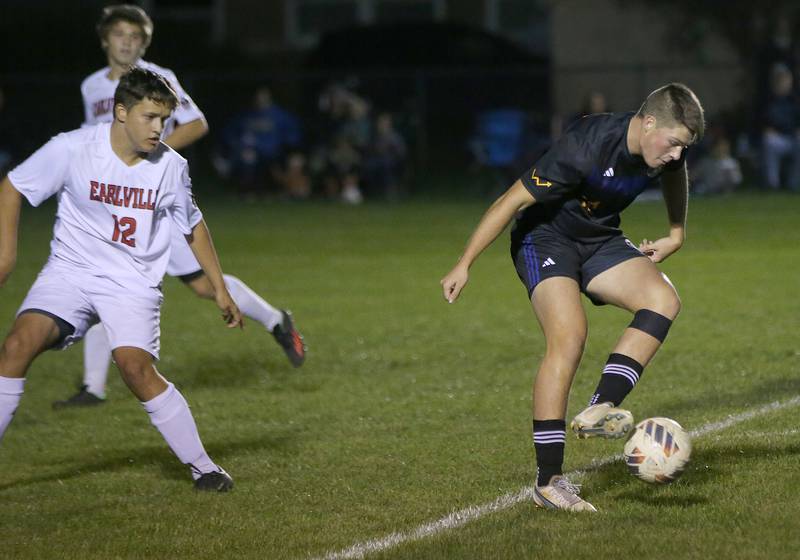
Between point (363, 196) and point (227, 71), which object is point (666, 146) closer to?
point (363, 196)

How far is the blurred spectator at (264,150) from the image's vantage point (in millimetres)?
22797

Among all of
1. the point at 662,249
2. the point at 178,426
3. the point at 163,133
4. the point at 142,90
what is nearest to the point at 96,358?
the point at 163,133

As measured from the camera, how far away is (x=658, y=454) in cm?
518

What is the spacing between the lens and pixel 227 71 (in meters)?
30.6

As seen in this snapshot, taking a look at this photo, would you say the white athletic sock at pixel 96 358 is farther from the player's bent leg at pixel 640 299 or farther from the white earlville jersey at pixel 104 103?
the player's bent leg at pixel 640 299

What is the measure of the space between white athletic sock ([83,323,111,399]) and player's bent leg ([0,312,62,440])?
2193 mm

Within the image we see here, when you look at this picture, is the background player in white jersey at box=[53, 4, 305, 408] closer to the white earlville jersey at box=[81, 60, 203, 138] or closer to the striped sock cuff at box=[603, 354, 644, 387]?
the white earlville jersey at box=[81, 60, 203, 138]

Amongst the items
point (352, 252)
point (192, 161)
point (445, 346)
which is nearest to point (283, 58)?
point (192, 161)

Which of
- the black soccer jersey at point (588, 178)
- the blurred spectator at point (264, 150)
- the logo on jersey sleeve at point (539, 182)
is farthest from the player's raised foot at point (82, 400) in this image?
the blurred spectator at point (264, 150)

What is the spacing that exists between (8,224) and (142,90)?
2.73 ft

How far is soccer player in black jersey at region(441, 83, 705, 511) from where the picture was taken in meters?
5.22

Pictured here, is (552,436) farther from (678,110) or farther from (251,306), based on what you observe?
(251,306)

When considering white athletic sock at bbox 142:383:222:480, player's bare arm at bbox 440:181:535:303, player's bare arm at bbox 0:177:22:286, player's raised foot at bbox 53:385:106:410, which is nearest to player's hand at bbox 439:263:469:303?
player's bare arm at bbox 440:181:535:303

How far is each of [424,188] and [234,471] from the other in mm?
17686
